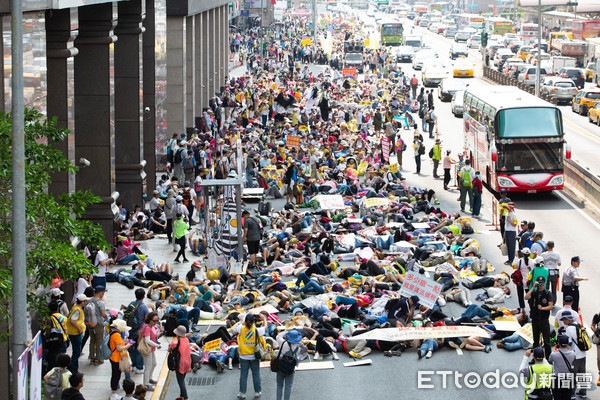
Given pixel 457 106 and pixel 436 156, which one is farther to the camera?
pixel 457 106

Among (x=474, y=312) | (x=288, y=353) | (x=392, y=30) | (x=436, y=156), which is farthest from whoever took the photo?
(x=392, y=30)

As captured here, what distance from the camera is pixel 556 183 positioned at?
114 feet

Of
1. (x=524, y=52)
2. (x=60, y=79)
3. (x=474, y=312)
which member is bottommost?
(x=474, y=312)

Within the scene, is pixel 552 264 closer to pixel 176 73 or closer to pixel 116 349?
pixel 116 349

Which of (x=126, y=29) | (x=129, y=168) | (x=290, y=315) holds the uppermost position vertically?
(x=126, y=29)

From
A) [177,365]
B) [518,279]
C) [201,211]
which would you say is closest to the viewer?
[177,365]

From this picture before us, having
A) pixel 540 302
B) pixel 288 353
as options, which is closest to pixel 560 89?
pixel 540 302

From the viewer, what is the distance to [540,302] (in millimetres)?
18297

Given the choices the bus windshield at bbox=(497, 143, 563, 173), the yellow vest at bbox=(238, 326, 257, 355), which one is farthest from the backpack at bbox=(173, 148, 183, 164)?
the yellow vest at bbox=(238, 326, 257, 355)

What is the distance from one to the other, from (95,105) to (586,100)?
40.1 metres

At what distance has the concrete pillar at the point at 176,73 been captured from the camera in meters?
43.3

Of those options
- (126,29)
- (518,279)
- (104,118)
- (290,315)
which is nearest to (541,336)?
(518,279)

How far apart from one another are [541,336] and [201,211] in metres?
15.0

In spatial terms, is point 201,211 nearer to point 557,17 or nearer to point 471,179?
point 471,179
